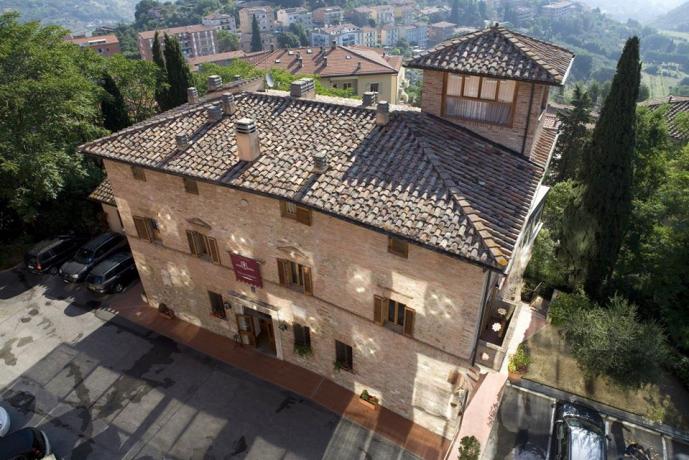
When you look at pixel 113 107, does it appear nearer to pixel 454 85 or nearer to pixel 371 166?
pixel 371 166

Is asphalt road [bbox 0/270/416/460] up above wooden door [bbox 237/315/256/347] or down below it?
below

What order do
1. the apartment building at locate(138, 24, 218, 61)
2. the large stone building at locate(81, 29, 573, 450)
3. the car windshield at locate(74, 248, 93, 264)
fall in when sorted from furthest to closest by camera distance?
1. the apartment building at locate(138, 24, 218, 61)
2. the car windshield at locate(74, 248, 93, 264)
3. the large stone building at locate(81, 29, 573, 450)

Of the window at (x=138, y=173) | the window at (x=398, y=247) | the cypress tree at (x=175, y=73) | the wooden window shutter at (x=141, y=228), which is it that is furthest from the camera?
the cypress tree at (x=175, y=73)

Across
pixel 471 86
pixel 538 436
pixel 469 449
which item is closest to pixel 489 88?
pixel 471 86

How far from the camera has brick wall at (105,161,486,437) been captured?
15227mm

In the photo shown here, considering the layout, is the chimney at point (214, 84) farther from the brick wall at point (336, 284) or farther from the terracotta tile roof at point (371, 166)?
the brick wall at point (336, 284)

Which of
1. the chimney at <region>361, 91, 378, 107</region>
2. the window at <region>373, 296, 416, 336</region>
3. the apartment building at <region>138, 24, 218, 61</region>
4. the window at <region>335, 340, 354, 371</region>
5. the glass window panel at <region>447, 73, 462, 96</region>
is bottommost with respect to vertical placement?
the apartment building at <region>138, 24, 218, 61</region>

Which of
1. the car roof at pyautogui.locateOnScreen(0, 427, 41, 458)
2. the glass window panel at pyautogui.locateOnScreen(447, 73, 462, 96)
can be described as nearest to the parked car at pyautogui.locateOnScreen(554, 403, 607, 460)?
the glass window panel at pyautogui.locateOnScreen(447, 73, 462, 96)

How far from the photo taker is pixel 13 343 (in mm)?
23406

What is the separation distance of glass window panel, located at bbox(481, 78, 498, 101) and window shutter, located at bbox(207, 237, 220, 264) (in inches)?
506

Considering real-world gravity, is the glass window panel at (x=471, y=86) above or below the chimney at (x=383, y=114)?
above

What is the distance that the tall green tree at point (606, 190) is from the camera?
22.4 metres

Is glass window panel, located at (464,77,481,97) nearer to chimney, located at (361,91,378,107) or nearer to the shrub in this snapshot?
chimney, located at (361,91,378,107)

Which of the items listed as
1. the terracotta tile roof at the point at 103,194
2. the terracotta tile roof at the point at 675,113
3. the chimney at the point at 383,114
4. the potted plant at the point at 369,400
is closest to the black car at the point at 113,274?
the terracotta tile roof at the point at 103,194
